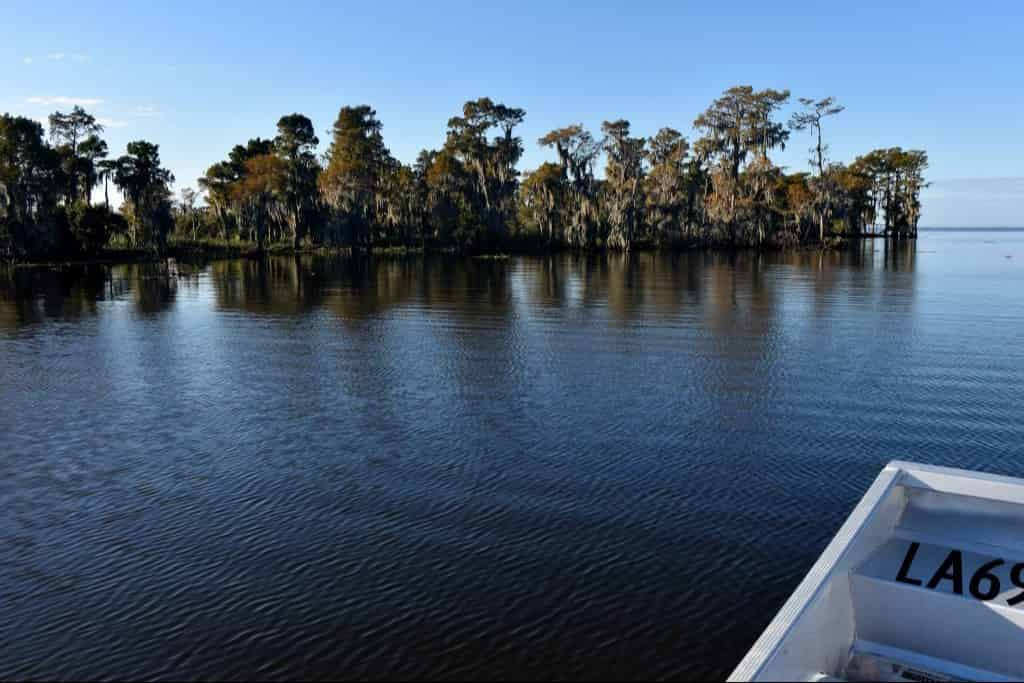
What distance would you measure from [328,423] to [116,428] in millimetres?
5499

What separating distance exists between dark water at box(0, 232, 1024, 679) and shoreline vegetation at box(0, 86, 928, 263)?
6593 cm

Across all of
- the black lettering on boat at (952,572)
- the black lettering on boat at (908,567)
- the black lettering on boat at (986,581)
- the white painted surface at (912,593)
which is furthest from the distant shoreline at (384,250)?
the black lettering on boat at (986,581)

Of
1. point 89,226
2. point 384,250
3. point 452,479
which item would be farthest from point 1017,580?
point 384,250

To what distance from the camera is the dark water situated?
9.77 meters

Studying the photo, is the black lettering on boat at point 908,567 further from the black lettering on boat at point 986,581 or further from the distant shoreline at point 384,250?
the distant shoreline at point 384,250

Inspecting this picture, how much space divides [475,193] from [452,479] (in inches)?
3787

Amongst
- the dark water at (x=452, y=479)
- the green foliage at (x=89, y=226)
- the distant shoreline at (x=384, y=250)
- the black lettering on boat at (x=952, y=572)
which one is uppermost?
the green foliage at (x=89, y=226)

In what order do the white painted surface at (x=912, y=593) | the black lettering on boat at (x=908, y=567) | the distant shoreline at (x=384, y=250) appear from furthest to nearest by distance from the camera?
1. the distant shoreline at (x=384, y=250)
2. the black lettering on boat at (x=908, y=567)
3. the white painted surface at (x=912, y=593)

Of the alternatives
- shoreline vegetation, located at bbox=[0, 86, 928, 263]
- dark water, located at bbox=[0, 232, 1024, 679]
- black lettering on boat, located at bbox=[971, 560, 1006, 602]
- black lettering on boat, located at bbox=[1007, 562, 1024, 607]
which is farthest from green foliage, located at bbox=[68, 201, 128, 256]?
black lettering on boat, located at bbox=[1007, 562, 1024, 607]

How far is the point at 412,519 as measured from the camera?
13359mm

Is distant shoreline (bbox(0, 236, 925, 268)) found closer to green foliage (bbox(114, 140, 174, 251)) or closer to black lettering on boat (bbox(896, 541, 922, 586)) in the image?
green foliage (bbox(114, 140, 174, 251))

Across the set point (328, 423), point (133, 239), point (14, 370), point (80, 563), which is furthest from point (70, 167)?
point (80, 563)

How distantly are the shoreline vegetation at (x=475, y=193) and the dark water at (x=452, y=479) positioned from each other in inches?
2596

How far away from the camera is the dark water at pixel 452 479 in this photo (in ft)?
32.0
